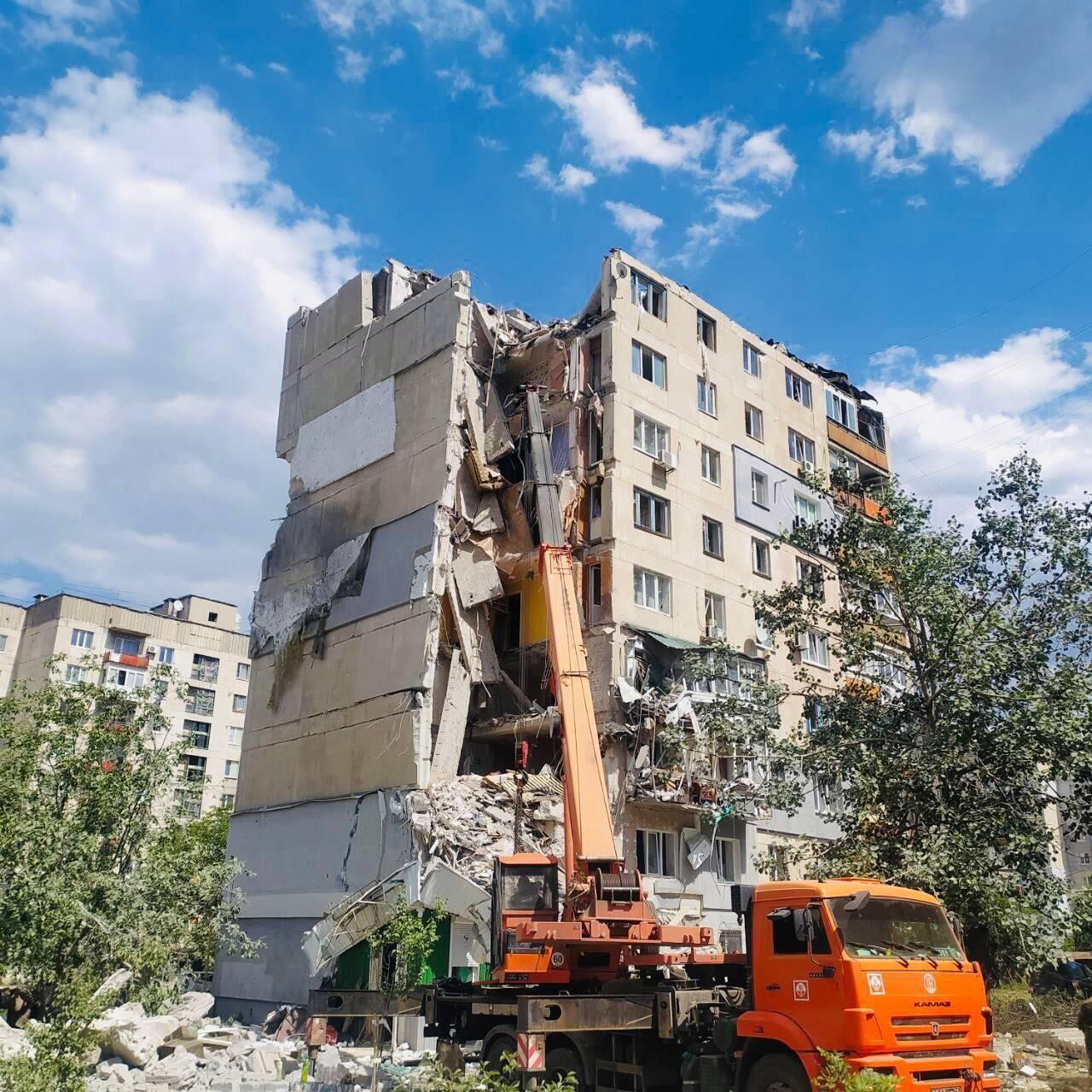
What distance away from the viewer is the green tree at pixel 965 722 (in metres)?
16.2

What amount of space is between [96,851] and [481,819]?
39.5ft

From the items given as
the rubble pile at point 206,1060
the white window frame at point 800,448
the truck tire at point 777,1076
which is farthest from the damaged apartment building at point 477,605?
the truck tire at point 777,1076

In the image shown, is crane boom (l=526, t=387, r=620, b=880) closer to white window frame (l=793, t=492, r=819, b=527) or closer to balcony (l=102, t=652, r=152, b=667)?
white window frame (l=793, t=492, r=819, b=527)

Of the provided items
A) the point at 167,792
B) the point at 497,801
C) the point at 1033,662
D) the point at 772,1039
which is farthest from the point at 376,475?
the point at 772,1039

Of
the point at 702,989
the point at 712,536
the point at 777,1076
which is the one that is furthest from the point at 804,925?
the point at 712,536

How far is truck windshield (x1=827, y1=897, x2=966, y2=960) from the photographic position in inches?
417

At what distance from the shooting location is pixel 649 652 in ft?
93.3

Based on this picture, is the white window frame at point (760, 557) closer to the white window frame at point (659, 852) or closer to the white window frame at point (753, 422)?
the white window frame at point (753, 422)

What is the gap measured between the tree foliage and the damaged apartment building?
317 inches

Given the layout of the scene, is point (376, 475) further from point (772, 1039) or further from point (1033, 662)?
point (772, 1039)

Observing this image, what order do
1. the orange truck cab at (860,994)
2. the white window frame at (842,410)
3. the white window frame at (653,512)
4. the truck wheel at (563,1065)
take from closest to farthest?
the orange truck cab at (860,994)
the truck wheel at (563,1065)
the white window frame at (653,512)
the white window frame at (842,410)

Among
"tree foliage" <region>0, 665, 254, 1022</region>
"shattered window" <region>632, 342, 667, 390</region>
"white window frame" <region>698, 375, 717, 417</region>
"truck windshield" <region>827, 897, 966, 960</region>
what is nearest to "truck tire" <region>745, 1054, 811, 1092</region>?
"truck windshield" <region>827, 897, 966, 960</region>

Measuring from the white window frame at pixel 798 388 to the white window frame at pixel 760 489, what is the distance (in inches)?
179

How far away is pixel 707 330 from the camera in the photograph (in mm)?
35688
